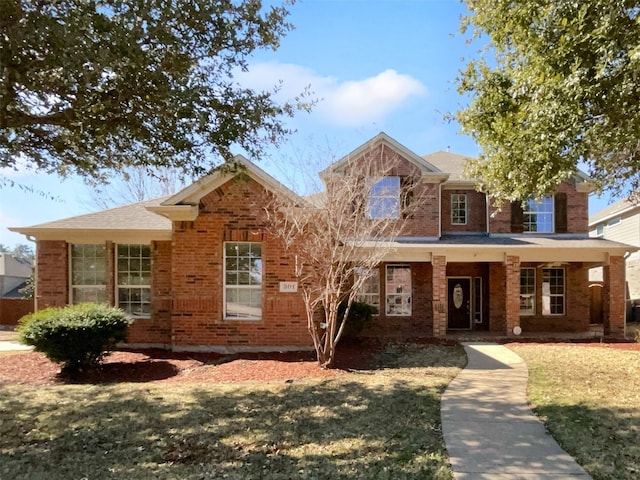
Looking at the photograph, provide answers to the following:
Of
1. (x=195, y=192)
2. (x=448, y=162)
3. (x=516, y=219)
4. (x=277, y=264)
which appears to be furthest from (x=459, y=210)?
(x=195, y=192)

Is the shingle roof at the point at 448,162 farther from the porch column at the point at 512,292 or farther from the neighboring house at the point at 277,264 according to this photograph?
the porch column at the point at 512,292

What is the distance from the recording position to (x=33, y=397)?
299 inches

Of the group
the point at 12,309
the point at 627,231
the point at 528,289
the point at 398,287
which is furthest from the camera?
the point at 627,231

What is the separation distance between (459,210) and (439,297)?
3.97 m

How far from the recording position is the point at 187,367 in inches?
396

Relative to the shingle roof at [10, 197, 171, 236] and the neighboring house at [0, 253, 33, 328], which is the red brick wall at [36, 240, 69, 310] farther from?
the neighboring house at [0, 253, 33, 328]

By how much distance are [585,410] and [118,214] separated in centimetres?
1224

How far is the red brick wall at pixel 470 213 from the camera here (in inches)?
659

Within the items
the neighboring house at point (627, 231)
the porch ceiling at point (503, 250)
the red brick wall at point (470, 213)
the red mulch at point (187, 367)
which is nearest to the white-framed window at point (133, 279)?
the red mulch at point (187, 367)

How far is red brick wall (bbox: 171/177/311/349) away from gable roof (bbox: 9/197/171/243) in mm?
1342

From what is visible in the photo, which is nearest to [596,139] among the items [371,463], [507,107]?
[507,107]

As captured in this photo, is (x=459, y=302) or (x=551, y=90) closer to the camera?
(x=551, y=90)

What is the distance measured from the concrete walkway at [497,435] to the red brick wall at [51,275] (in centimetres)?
1033

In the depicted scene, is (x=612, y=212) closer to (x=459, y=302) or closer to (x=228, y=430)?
(x=459, y=302)
